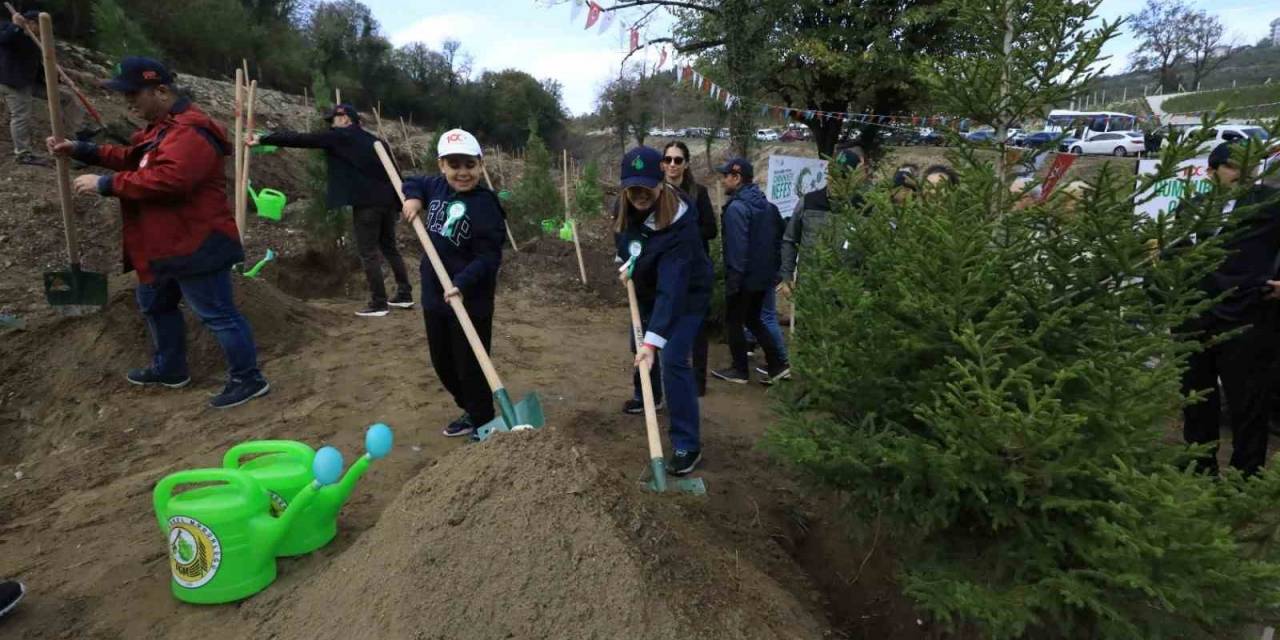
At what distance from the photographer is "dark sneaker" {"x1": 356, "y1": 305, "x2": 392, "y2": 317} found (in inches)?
259

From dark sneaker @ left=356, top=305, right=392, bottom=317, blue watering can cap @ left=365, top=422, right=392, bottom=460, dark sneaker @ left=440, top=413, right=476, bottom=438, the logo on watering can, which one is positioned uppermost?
blue watering can cap @ left=365, top=422, right=392, bottom=460

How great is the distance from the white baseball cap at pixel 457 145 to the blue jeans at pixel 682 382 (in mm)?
1408

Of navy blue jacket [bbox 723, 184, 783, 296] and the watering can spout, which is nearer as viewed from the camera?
the watering can spout

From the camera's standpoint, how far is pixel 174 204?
3930 millimetres

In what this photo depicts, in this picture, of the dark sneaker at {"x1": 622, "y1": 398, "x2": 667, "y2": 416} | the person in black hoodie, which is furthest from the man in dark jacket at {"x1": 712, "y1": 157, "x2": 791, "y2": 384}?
the person in black hoodie

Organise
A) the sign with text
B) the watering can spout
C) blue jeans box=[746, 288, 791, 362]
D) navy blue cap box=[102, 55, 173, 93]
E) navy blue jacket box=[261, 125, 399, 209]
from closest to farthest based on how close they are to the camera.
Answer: the watering can spout, navy blue cap box=[102, 55, 173, 93], blue jeans box=[746, 288, 791, 362], navy blue jacket box=[261, 125, 399, 209], the sign with text

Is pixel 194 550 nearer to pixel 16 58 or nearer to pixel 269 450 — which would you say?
pixel 269 450

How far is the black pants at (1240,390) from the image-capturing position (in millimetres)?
3561

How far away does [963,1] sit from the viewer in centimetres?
235

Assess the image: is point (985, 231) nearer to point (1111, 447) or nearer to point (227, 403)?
point (1111, 447)

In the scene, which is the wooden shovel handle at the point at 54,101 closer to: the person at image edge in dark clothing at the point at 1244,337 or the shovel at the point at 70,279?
the shovel at the point at 70,279

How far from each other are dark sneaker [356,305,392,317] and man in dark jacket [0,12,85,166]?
4015mm

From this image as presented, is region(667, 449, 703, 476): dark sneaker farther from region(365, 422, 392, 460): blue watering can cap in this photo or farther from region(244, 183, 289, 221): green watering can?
region(244, 183, 289, 221): green watering can

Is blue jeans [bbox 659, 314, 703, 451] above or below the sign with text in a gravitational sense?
below
